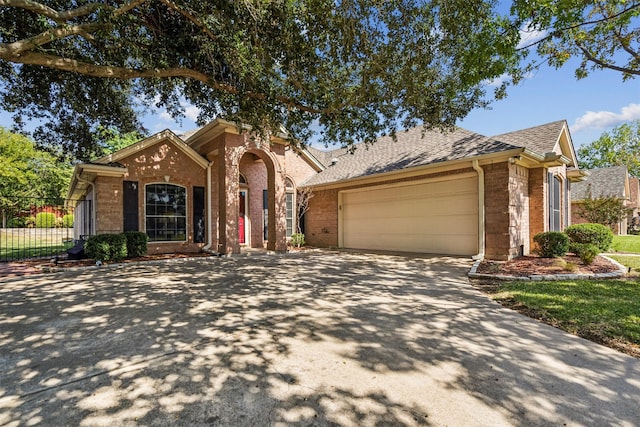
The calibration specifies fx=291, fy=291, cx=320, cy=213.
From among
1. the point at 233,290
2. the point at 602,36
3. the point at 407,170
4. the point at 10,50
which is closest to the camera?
the point at 10,50

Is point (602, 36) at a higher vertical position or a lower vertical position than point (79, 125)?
higher

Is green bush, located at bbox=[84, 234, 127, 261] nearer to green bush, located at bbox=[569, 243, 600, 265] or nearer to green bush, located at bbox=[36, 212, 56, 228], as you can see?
green bush, located at bbox=[569, 243, 600, 265]

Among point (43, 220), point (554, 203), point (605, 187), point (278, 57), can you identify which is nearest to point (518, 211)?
point (554, 203)

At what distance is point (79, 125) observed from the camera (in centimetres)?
1009

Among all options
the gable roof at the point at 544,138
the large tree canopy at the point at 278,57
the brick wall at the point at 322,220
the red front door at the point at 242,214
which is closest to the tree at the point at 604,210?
the gable roof at the point at 544,138

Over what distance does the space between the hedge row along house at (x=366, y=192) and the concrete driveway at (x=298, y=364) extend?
208 inches

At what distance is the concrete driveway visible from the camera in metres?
2.20

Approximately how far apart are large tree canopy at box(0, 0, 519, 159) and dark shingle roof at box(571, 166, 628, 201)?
72.3 ft

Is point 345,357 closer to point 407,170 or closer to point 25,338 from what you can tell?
point 25,338

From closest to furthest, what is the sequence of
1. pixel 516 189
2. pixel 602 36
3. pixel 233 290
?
pixel 233 290, pixel 602 36, pixel 516 189

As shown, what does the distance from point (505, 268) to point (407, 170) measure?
4.75 m

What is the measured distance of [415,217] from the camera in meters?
11.6

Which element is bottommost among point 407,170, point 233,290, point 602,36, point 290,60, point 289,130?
point 233,290

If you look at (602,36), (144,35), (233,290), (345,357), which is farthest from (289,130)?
(602,36)
